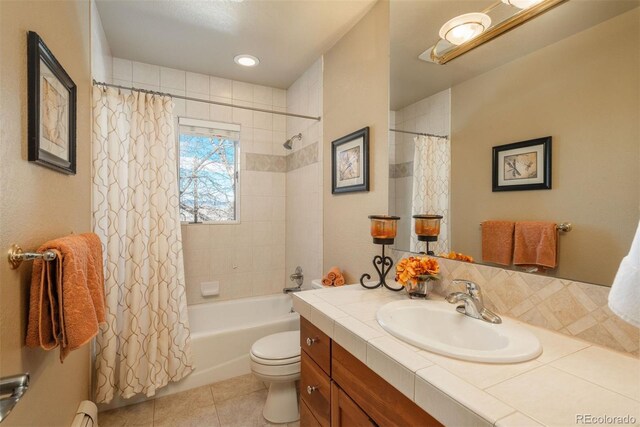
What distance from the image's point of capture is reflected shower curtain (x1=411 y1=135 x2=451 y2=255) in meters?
1.35

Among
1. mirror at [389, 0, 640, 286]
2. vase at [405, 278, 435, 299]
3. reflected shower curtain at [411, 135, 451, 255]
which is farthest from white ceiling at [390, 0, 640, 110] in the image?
vase at [405, 278, 435, 299]

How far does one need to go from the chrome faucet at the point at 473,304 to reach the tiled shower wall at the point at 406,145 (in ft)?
1.60

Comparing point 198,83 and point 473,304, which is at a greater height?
point 198,83

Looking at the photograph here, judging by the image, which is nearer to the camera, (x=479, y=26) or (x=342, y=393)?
(x=342, y=393)

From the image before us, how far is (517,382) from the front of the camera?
0.66 meters

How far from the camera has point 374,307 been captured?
120 cm

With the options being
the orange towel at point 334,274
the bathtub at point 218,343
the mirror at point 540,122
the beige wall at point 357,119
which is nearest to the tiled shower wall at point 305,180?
the beige wall at point 357,119

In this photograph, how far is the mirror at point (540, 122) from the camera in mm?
817

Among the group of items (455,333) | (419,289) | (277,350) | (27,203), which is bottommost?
(277,350)

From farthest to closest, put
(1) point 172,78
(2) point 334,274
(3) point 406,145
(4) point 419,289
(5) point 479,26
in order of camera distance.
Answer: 1. (1) point 172,78
2. (2) point 334,274
3. (3) point 406,145
4. (4) point 419,289
5. (5) point 479,26

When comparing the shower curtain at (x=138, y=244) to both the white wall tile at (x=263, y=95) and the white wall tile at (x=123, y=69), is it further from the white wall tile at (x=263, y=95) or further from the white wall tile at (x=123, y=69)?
the white wall tile at (x=263, y=95)

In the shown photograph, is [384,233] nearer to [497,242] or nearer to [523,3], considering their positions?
[497,242]

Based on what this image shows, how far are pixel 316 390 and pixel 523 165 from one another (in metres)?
1.21

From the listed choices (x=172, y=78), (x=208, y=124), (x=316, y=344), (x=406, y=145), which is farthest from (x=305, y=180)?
(x=316, y=344)
